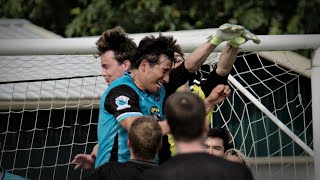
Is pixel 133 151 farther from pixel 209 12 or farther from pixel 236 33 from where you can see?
pixel 209 12

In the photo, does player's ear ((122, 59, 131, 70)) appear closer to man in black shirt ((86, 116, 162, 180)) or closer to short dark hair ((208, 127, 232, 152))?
short dark hair ((208, 127, 232, 152))

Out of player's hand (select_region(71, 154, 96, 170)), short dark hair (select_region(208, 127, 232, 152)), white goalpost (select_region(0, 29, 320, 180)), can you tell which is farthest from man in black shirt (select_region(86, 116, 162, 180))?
white goalpost (select_region(0, 29, 320, 180))

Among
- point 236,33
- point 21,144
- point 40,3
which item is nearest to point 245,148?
point 21,144

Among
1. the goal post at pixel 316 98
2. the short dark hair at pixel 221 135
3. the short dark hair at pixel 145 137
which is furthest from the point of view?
the goal post at pixel 316 98

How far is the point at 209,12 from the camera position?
12.2 metres

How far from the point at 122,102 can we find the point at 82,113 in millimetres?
3426

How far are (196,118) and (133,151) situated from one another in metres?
0.90

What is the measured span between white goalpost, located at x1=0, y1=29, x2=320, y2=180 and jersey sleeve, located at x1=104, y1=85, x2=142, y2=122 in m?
2.57

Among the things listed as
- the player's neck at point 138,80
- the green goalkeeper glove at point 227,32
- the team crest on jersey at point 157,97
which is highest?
the green goalkeeper glove at point 227,32

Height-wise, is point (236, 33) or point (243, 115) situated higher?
point (236, 33)

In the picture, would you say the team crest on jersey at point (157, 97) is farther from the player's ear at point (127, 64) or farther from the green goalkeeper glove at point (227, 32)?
the green goalkeeper glove at point (227, 32)

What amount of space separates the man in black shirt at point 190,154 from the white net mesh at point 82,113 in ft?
13.3

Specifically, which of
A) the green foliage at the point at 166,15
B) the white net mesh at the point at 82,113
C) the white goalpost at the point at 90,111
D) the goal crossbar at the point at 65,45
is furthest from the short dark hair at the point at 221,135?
the green foliage at the point at 166,15

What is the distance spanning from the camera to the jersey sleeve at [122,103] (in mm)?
4891
